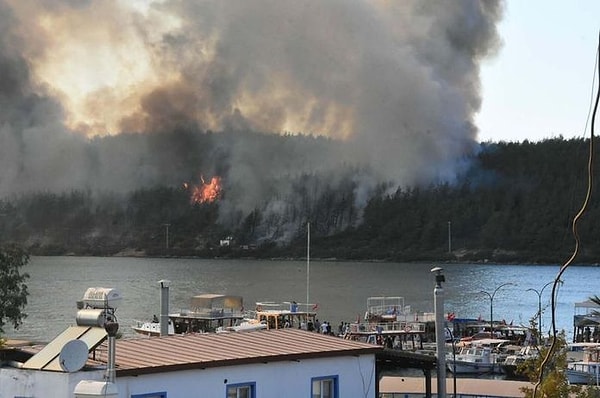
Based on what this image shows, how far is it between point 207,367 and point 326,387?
3.13m

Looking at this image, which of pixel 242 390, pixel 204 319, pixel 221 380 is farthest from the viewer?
pixel 204 319

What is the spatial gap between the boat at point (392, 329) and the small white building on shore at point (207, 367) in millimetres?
52034

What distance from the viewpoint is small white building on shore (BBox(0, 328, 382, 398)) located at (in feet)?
51.7

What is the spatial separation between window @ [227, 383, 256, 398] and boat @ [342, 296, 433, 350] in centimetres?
5383

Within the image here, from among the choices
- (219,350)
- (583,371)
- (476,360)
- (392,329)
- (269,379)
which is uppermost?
(219,350)

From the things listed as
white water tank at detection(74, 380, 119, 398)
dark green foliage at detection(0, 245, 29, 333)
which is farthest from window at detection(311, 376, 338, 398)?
dark green foliage at detection(0, 245, 29, 333)

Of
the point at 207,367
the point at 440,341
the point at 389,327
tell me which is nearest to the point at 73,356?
the point at 207,367

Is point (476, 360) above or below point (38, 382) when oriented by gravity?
below

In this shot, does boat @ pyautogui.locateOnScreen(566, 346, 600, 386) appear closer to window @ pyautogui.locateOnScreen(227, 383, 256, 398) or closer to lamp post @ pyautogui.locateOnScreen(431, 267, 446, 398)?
lamp post @ pyautogui.locateOnScreen(431, 267, 446, 398)

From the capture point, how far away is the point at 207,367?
1783cm

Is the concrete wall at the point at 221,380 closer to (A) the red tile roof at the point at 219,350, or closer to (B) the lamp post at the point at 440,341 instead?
(A) the red tile roof at the point at 219,350

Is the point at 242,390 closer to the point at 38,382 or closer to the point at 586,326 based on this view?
the point at 38,382

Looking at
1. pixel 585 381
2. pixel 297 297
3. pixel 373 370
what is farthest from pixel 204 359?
pixel 297 297

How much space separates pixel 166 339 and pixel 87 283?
182m
